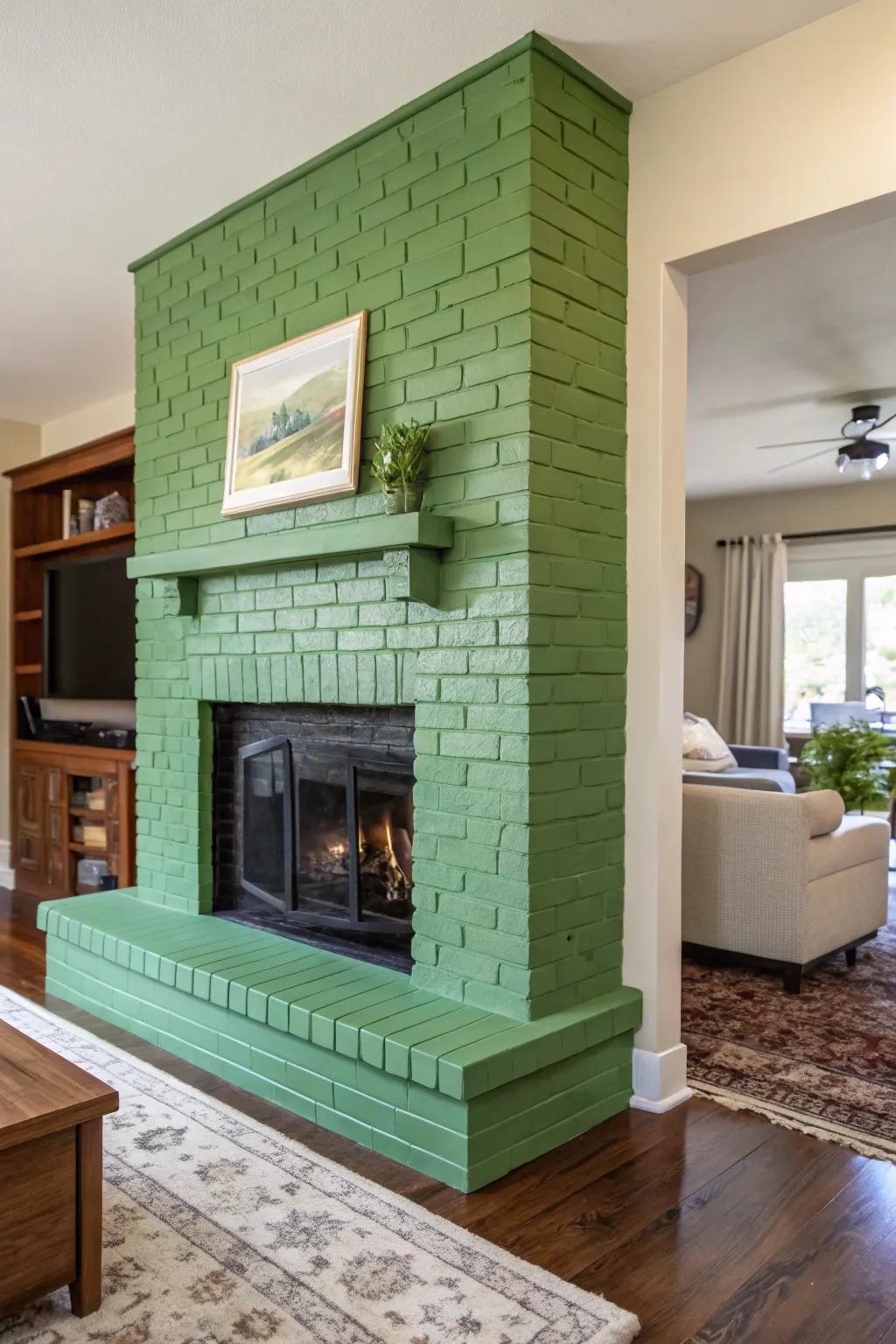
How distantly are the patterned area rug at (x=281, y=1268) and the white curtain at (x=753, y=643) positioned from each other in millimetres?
6280

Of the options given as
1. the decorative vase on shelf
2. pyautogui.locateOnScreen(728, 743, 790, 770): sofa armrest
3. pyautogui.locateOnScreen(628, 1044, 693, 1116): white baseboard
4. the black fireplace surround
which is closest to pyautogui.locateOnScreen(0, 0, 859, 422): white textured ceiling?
the decorative vase on shelf

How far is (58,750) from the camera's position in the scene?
484cm

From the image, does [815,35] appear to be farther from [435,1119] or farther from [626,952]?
[435,1119]

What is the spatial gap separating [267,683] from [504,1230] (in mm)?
1704

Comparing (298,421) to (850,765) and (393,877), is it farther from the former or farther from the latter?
(850,765)

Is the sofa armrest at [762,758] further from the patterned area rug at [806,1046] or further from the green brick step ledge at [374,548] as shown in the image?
the green brick step ledge at [374,548]

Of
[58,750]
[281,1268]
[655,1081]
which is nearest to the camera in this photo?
[281,1268]

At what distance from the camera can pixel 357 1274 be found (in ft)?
5.89

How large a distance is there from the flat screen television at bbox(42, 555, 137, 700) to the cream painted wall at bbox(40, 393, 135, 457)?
0.72 m

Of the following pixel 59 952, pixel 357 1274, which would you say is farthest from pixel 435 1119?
pixel 59 952

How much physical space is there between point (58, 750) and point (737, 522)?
5.57 meters

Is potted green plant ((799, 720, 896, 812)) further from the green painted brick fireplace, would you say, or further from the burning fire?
the burning fire

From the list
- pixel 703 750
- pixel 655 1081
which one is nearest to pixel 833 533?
pixel 703 750

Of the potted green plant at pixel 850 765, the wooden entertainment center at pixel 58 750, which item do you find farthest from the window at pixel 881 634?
the wooden entertainment center at pixel 58 750
